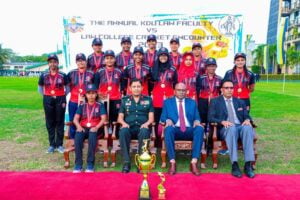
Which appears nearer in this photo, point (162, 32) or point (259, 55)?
point (162, 32)

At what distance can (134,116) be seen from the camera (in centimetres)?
528

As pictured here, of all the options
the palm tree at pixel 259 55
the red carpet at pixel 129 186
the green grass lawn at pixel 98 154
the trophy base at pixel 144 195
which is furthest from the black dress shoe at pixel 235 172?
the palm tree at pixel 259 55

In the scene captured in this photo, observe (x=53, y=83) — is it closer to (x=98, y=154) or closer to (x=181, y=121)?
(x=98, y=154)

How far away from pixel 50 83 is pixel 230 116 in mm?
2890

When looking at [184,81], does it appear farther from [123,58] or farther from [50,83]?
[50,83]

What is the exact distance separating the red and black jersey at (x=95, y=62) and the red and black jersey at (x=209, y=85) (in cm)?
169

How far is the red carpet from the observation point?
3.89 meters

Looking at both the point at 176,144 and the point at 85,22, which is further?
the point at 85,22

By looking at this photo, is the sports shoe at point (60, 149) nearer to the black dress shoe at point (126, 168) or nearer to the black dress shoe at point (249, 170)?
the black dress shoe at point (126, 168)

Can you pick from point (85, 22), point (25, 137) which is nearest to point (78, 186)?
point (25, 137)

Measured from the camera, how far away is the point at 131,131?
5219 millimetres

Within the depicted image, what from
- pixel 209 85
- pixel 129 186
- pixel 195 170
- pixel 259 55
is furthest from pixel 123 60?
pixel 259 55

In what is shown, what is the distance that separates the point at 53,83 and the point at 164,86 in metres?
1.79

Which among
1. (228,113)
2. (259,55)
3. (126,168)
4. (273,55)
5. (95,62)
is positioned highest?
(259,55)
